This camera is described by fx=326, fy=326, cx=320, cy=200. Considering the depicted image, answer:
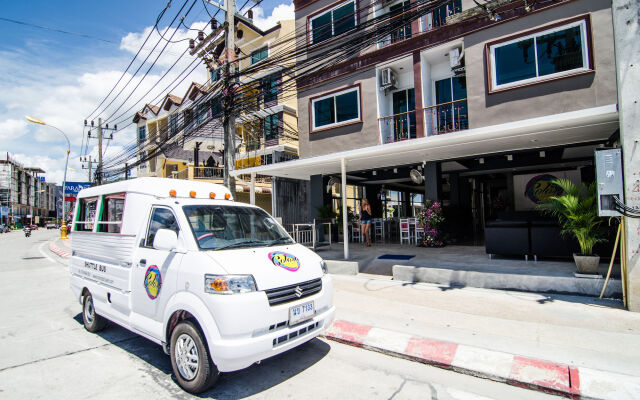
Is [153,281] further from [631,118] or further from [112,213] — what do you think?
[631,118]

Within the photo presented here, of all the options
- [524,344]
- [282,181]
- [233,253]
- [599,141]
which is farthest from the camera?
[282,181]

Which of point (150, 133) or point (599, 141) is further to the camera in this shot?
point (150, 133)

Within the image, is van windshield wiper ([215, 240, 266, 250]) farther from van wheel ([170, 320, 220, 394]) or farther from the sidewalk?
the sidewalk

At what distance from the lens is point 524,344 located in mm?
4020

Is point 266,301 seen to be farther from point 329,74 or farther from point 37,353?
point 329,74

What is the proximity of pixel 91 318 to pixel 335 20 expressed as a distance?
1246cm

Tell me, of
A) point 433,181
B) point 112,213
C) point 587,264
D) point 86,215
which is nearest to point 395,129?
point 433,181

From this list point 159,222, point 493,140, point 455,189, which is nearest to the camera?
point 159,222

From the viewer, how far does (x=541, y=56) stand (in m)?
8.83

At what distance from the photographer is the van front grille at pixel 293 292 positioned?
3.12m

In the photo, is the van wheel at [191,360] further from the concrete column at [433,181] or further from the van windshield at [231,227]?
the concrete column at [433,181]

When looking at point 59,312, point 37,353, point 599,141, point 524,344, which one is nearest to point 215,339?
point 37,353

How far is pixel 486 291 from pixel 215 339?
528 cm

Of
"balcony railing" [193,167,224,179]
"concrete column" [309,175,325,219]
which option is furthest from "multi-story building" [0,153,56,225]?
"concrete column" [309,175,325,219]
